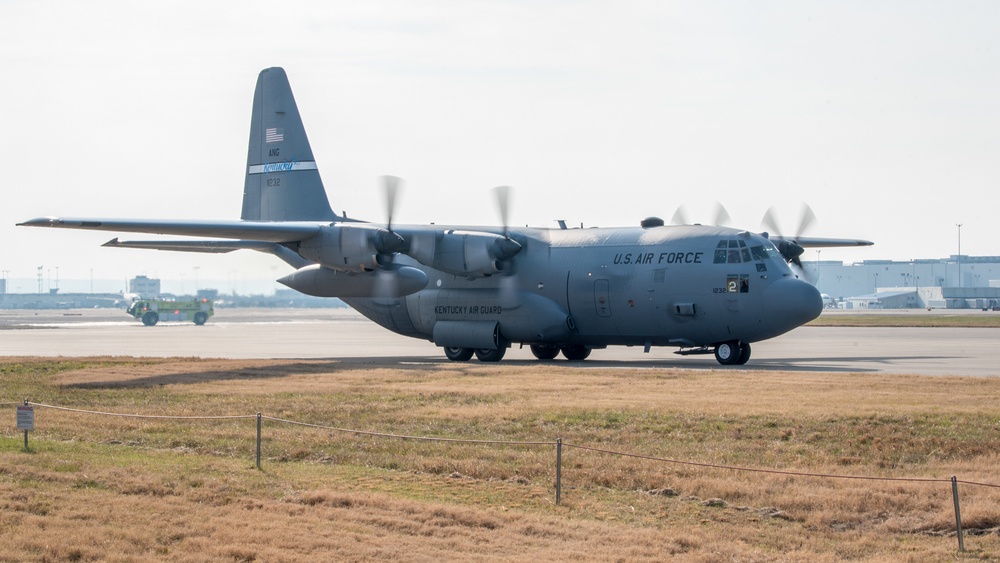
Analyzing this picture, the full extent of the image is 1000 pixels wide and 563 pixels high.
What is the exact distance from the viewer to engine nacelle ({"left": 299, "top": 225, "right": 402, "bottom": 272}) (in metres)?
33.6

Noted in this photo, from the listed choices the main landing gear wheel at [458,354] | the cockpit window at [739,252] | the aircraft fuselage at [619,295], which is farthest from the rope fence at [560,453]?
the main landing gear wheel at [458,354]

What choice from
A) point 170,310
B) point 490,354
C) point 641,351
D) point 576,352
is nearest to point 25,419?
point 490,354

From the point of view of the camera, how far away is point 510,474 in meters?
16.0

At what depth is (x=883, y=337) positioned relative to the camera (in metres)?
50.1

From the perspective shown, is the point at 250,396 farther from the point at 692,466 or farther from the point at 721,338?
the point at 721,338

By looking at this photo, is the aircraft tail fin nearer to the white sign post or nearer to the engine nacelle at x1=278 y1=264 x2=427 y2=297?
the engine nacelle at x1=278 y1=264 x2=427 y2=297

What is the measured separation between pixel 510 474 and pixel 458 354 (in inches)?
841

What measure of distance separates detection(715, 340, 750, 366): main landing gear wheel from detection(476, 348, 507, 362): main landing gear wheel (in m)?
7.51

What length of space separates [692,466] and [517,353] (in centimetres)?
2662

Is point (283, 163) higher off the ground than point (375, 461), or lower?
higher

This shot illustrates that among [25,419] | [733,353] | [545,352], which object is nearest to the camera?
[25,419]

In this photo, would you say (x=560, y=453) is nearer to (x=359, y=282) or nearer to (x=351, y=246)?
(x=351, y=246)

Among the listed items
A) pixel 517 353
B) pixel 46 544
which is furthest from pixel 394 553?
pixel 517 353

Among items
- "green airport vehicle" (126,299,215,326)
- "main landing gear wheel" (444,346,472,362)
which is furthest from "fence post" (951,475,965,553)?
"green airport vehicle" (126,299,215,326)
